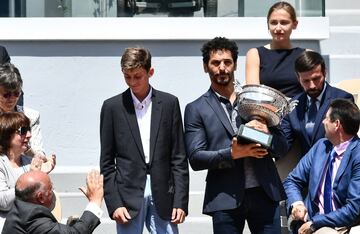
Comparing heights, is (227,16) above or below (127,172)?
above

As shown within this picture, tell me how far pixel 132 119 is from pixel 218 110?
544mm

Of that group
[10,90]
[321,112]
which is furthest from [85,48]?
[321,112]

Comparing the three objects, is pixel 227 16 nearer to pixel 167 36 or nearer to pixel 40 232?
pixel 167 36

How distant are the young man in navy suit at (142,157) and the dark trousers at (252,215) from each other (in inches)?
11.0

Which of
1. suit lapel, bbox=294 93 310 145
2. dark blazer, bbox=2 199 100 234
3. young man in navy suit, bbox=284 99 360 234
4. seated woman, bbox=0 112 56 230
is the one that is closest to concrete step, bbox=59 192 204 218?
suit lapel, bbox=294 93 310 145

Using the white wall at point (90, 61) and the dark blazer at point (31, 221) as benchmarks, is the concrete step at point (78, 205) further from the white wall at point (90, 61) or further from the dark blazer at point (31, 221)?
the dark blazer at point (31, 221)

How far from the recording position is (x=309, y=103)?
6.55 m

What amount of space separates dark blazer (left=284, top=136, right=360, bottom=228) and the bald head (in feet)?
5.67

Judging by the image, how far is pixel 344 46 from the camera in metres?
9.08

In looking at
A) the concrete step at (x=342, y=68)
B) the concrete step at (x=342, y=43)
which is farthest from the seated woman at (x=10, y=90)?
the concrete step at (x=342, y=43)

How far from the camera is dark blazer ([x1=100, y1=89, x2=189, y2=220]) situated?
611 cm

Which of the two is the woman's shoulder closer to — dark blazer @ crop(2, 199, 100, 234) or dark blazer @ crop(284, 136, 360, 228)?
dark blazer @ crop(2, 199, 100, 234)

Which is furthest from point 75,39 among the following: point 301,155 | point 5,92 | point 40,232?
point 40,232

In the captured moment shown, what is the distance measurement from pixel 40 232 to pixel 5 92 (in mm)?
1549
